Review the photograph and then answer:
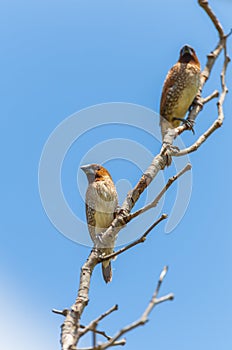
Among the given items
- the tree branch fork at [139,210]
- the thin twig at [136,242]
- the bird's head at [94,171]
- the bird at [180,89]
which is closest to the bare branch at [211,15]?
the tree branch fork at [139,210]

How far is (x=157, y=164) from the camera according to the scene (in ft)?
15.8

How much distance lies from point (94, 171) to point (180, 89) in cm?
175

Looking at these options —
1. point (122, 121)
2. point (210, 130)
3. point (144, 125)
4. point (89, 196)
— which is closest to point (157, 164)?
point (210, 130)

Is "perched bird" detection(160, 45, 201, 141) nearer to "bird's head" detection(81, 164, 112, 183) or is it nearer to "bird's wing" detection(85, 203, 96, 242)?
"bird's head" detection(81, 164, 112, 183)

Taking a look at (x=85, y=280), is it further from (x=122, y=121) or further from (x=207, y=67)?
(x=122, y=121)

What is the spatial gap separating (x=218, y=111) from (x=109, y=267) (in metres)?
4.07

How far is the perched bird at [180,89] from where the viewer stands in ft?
25.5

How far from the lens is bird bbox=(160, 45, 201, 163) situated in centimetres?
777

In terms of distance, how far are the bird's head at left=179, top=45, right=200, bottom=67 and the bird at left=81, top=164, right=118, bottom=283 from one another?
7.11 feet

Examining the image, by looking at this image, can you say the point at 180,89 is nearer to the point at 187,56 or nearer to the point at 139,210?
the point at 187,56

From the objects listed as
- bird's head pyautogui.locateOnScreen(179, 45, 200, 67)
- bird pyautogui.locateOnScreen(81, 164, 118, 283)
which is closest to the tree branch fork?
bird pyautogui.locateOnScreen(81, 164, 118, 283)

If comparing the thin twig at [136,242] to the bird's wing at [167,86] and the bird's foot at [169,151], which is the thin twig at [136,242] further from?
the bird's wing at [167,86]

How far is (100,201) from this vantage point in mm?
7652

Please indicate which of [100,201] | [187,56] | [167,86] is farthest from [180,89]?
[100,201]
